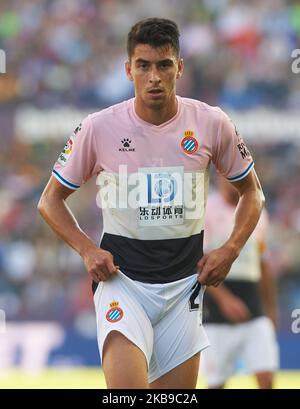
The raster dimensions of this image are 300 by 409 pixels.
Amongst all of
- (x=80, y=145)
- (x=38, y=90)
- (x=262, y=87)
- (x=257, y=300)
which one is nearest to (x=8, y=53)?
(x=38, y=90)

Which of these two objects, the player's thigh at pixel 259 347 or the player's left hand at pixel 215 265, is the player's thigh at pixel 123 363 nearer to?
the player's left hand at pixel 215 265

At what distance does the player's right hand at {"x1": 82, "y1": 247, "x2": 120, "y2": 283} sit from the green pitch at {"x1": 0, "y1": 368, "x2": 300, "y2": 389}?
6851 millimetres

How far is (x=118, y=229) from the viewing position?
5332 millimetres

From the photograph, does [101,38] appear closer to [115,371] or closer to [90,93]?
[90,93]

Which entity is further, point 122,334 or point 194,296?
point 194,296

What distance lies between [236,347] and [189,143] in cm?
406

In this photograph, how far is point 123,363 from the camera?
497 centimetres

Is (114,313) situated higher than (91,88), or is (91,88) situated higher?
(91,88)

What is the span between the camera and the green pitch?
39.4 ft

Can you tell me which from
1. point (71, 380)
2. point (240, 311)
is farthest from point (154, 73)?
point (71, 380)

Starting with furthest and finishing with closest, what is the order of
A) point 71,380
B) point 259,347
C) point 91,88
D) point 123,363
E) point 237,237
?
1. point 91,88
2. point 71,380
3. point 259,347
4. point 237,237
5. point 123,363

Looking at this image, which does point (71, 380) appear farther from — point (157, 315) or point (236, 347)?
point (157, 315)
